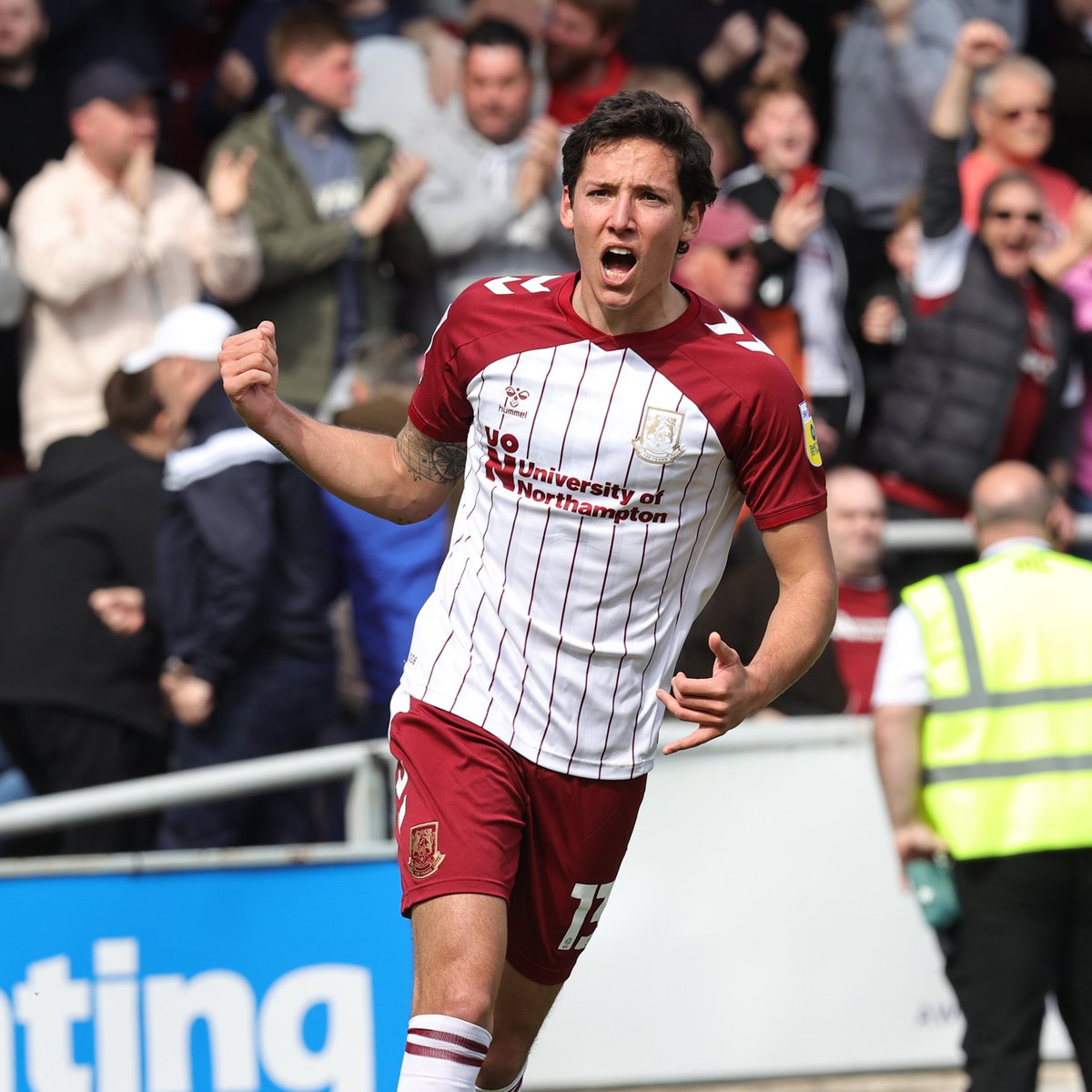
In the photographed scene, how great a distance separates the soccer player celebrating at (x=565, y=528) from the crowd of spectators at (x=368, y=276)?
229 centimetres

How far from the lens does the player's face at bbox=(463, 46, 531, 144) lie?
29.0ft

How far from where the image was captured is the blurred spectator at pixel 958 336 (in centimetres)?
884

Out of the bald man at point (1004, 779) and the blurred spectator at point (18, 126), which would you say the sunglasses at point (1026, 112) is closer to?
the bald man at point (1004, 779)

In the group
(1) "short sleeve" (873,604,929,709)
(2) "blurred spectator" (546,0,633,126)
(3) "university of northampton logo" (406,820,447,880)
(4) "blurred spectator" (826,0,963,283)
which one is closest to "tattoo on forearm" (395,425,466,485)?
(3) "university of northampton logo" (406,820,447,880)

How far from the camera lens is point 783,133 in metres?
9.49

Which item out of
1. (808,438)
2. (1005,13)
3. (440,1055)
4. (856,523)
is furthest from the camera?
(1005,13)

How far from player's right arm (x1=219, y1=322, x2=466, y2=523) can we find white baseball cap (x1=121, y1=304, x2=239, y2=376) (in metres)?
2.56

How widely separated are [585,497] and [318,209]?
4.48 metres

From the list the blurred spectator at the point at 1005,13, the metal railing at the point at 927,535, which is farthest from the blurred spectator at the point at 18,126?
the blurred spectator at the point at 1005,13

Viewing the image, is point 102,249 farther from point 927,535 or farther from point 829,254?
point 927,535

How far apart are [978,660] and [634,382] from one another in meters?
2.39

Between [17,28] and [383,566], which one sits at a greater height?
[17,28]

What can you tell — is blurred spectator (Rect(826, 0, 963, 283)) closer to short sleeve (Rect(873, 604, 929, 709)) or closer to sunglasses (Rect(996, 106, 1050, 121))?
sunglasses (Rect(996, 106, 1050, 121))

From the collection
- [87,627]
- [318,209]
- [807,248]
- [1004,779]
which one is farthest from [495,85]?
[1004,779]
